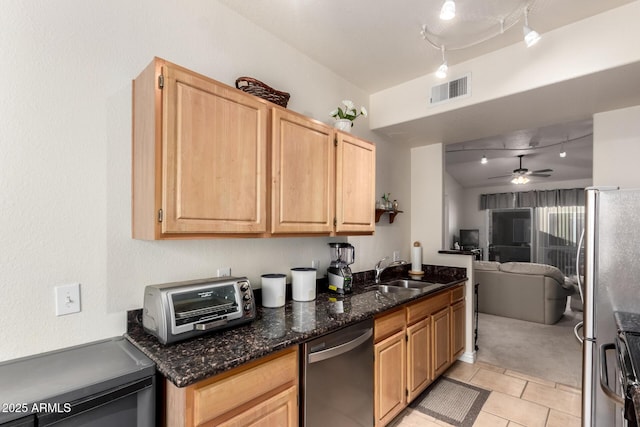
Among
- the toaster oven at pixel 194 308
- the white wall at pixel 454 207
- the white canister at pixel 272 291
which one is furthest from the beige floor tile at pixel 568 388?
the white wall at pixel 454 207

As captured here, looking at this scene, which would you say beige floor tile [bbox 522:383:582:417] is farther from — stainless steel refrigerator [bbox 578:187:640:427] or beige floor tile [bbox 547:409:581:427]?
stainless steel refrigerator [bbox 578:187:640:427]

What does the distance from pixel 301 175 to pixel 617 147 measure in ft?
8.33

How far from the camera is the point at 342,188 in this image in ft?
7.23

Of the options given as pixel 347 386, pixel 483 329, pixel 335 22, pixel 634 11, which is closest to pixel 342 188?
pixel 335 22

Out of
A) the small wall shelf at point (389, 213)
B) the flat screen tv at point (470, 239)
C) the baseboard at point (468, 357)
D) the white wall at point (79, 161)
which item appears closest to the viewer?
the white wall at point (79, 161)

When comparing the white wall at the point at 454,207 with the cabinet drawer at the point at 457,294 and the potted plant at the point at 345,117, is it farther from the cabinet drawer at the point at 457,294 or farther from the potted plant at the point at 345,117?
the potted plant at the point at 345,117

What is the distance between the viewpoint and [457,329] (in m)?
3.07

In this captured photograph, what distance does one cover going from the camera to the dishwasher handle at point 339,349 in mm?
1522

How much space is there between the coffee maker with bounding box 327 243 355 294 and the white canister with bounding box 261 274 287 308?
53cm

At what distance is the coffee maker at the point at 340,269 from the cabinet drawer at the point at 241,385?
0.92 meters

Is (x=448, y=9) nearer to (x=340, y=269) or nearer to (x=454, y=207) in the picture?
(x=340, y=269)

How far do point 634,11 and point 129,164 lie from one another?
2911mm

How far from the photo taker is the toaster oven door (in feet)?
4.38

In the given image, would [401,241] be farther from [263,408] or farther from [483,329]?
[263,408]
